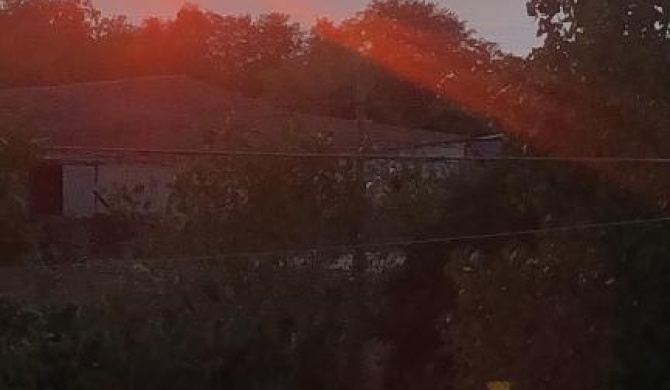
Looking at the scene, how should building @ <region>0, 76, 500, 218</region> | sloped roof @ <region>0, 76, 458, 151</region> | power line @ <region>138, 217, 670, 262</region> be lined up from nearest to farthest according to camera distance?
power line @ <region>138, 217, 670, 262</region>, building @ <region>0, 76, 500, 218</region>, sloped roof @ <region>0, 76, 458, 151</region>

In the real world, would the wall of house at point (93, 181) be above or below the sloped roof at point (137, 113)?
below

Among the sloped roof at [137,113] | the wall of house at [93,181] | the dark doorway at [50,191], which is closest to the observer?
the wall of house at [93,181]

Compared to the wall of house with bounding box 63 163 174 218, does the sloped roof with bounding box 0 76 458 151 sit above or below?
above

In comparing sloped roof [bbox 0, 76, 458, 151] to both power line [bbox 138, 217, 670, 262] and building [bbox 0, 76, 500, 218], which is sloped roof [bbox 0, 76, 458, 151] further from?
power line [bbox 138, 217, 670, 262]

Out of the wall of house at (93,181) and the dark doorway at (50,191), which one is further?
the dark doorway at (50,191)

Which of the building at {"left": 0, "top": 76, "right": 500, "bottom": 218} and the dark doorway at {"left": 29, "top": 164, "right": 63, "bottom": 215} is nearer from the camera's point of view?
the building at {"left": 0, "top": 76, "right": 500, "bottom": 218}

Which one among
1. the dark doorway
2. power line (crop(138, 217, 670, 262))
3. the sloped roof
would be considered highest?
the sloped roof

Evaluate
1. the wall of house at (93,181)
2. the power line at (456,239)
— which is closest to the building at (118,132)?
the wall of house at (93,181)

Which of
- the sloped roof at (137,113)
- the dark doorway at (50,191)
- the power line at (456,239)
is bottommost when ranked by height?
the dark doorway at (50,191)

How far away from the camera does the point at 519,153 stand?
9.06 meters

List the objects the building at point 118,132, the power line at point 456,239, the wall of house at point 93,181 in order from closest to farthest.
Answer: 1. the power line at point 456,239
2. the building at point 118,132
3. the wall of house at point 93,181

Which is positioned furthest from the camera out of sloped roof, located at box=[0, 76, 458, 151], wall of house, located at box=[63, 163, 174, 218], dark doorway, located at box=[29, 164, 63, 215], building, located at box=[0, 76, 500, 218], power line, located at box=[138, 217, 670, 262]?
sloped roof, located at box=[0, 76, 458, 151]

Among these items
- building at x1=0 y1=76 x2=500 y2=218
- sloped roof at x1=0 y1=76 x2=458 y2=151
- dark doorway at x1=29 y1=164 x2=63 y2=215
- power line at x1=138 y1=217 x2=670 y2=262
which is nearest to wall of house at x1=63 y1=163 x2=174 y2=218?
building at x1=0 y1=76 x2=500 y2=218

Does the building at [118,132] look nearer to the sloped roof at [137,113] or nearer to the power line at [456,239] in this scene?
the sloped roof at [137,113]
